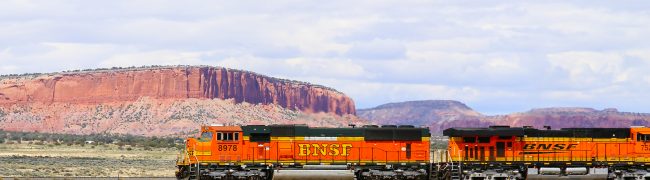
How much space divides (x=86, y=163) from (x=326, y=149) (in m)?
28.8

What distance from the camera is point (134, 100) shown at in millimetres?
180250

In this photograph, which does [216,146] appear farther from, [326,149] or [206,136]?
A: [326,149]

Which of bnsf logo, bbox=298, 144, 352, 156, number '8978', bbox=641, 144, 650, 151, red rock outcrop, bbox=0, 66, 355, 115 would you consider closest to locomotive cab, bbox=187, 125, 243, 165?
bnsf logo, bbox=298, 144, 352, 156

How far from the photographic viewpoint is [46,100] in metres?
180

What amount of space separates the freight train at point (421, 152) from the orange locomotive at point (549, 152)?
0.04 metres

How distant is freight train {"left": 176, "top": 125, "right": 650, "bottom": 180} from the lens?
38.5 meters

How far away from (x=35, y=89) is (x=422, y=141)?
151886 millimetres

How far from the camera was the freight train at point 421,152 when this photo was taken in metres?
38.5

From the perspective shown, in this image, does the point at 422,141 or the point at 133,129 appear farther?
the point at 133,129

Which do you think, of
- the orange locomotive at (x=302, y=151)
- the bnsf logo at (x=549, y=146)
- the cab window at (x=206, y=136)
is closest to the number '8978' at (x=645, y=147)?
the bnsf logo at (x=549, y=146)

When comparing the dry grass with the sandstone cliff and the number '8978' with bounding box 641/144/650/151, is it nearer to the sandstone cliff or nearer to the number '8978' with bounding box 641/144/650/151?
the number '8978' with bounding box 641/144/650/151

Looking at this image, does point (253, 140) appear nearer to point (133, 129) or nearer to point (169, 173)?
point (169, 173)

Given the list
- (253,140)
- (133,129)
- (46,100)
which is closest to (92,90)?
(46,100)

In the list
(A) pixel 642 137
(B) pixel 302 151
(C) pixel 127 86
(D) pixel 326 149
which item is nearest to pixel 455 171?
(D) pixel 326 149
